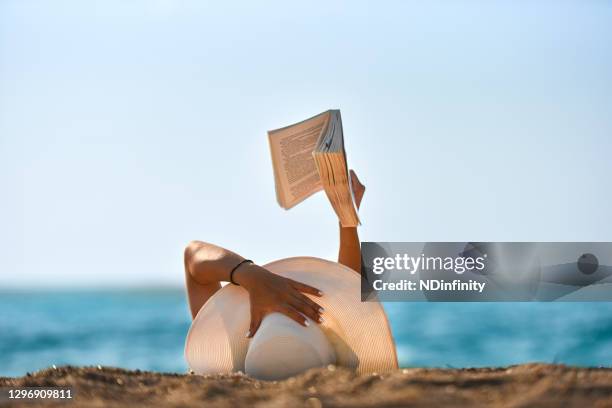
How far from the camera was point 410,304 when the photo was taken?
1953 centimetres

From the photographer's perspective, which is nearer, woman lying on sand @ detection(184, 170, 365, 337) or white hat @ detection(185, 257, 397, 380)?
white hat @ detection(185, 257, 397, 380)

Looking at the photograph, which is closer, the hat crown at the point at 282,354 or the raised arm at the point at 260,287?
the hat crown at the point at 282,354

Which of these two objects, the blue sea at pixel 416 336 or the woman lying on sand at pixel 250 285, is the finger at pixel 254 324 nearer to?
the woman lying on sand at pixel 250 285

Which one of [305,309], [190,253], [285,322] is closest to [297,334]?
→ [285,322]

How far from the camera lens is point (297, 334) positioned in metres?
3.39

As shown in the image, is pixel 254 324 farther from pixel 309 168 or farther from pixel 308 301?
pixel 309 168

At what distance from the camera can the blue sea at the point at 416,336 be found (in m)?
14.4

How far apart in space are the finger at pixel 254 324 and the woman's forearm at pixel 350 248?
0.84m

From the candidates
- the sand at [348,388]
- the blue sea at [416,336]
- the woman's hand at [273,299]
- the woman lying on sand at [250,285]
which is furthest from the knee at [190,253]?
the blue sea at [416,336]

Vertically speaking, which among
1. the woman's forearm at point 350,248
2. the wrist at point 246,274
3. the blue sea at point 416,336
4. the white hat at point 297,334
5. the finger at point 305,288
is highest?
the woman's forearm at point 350,248

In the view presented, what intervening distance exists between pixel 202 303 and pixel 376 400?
1903 mm

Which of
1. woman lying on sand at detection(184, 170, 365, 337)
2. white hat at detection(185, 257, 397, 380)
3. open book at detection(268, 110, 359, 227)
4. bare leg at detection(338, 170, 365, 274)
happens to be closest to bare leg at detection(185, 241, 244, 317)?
woman lying on sand at detection(184, 170, 365, 337)

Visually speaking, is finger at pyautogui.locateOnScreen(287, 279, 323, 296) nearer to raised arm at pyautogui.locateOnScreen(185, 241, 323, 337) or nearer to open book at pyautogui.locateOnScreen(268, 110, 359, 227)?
raised arm at pyautogui.locateOnScreen(185, 241, 323, 337)

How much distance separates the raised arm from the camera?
11.6 feet
